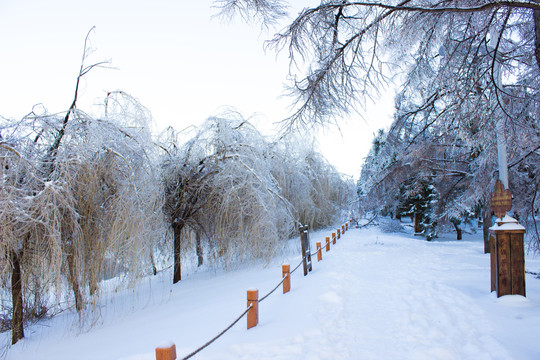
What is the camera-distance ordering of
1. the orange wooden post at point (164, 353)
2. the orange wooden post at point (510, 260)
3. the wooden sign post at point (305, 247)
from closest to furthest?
the orange wooden post at point (164, 353) < the orange wooden post at point (510, 260) < the wooden sign post at point (305, 247)

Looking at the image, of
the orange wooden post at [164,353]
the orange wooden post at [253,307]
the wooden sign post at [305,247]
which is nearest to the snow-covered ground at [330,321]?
the orange wooden post at [253,307]

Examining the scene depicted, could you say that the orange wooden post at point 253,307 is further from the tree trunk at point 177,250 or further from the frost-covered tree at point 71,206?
the tree trunk at point 177,250

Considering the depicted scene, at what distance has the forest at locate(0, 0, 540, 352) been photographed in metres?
4.09

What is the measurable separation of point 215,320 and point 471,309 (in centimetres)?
397

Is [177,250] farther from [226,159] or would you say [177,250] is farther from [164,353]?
[164,353]

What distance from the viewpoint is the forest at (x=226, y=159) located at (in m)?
4.09

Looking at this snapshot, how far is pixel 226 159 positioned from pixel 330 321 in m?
6.04

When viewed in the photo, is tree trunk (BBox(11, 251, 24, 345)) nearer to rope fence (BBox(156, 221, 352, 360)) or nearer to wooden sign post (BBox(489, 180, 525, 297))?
rope fence (BBox(156, 221, 352, 360))

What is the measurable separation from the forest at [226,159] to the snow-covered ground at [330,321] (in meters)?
0.84

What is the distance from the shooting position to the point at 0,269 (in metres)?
5.16

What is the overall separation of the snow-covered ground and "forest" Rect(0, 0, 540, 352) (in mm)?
841

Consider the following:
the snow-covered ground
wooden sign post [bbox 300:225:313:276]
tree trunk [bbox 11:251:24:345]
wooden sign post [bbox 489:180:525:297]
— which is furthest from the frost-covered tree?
wooden sign post [bbox 489:180:525:297]

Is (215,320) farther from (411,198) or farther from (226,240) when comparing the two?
(411,198)

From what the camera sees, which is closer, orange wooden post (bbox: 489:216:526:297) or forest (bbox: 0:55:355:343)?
orange wooden post (bbox: 489:216:526:297)
